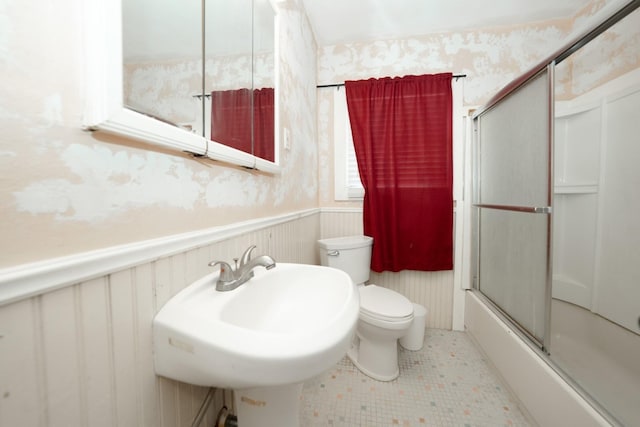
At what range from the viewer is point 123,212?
1.48ft

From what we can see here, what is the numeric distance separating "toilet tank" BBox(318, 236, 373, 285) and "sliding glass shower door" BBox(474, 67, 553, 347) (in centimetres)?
82

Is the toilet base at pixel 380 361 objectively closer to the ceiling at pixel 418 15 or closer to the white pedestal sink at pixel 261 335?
the white pedestal sink at pixel 261 335

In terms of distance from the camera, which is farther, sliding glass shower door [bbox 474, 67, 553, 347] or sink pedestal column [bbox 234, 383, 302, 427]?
sliding glass shower door [bbox 474, 67, 553, 347]

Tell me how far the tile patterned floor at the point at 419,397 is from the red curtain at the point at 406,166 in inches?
25.5

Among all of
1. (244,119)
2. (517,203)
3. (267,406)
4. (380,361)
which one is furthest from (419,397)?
(244,119)

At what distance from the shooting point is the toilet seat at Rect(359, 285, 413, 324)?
4.19 feet

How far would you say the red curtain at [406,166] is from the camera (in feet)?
5.78

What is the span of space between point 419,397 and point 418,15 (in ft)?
7.72

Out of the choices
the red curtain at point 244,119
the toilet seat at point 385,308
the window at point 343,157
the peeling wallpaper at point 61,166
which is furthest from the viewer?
the window at point 343,157

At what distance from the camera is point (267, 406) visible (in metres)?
0.65

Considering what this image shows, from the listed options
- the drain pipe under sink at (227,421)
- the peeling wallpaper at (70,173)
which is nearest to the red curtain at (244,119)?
the peeling wallpaper at (70,173)

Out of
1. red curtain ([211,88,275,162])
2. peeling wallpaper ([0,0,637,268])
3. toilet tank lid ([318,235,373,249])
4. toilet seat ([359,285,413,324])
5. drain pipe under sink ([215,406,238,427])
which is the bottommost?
drain pipe under sink ([215,406,238,427])

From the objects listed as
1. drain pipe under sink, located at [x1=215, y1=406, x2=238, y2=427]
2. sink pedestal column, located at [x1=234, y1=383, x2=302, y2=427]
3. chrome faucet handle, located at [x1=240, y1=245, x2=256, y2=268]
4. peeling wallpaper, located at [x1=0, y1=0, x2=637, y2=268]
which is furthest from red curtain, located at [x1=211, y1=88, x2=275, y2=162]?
drain pipe under sink, located at [x1=215, y1=406, x2=238, y2=427]

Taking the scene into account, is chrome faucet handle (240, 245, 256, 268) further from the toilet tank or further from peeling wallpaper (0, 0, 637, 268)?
the toilet tank
